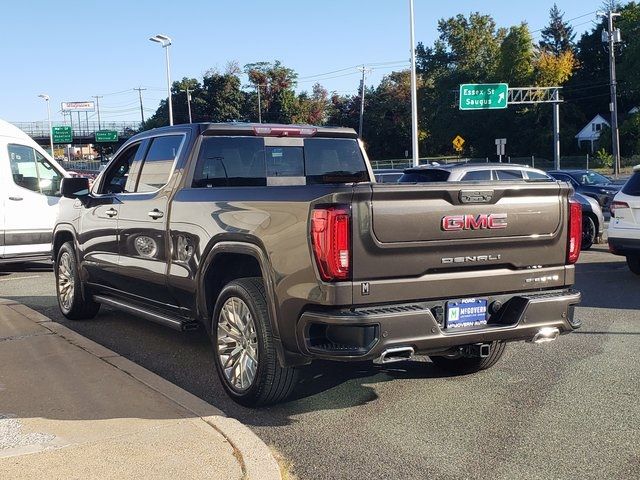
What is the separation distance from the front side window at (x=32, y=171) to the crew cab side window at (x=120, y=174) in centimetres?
499

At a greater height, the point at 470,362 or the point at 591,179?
the point at 591,179

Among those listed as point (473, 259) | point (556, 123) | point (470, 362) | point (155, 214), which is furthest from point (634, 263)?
point (556, 123)

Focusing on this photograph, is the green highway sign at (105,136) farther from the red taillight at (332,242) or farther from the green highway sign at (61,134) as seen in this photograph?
the red taillight at (332,242)

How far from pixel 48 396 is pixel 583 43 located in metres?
89.7

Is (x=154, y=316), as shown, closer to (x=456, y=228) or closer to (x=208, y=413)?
(x=208, y=413)

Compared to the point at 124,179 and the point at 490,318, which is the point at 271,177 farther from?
the point at 490,318

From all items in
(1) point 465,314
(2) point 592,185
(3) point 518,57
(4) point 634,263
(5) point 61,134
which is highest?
(3) point 518,57

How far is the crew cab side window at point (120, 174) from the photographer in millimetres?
7043

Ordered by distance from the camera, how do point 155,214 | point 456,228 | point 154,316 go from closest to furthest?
point 456,228 < point 155,214 < point 154,316

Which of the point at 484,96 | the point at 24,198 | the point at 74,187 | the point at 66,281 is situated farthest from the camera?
the point at 484,96

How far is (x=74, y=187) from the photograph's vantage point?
25.4 feet

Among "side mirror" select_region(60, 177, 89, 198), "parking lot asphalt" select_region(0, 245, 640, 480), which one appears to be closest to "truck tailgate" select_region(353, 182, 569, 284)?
"parking lot asphalt" select_region(0, 245, 640, 480)

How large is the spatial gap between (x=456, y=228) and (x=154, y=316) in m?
2.95

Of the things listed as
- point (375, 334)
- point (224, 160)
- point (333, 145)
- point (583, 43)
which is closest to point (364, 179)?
point (333, 145)
